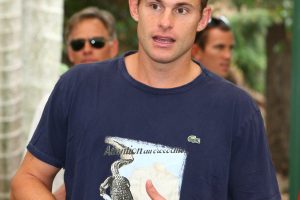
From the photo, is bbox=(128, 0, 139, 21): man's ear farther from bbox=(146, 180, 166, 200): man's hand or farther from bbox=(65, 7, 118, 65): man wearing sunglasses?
bbox=(65, 7, 118, 65): man wearing sunglasses

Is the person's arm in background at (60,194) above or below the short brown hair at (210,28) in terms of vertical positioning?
below

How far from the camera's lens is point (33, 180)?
322cm

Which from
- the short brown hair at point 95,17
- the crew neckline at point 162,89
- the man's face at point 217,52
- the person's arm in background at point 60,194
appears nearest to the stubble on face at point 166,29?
the crew neckline at point 162,89

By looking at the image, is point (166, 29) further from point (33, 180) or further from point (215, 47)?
point (215, 47)

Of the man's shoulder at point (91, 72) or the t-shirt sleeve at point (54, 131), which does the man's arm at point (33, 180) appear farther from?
the man's shoulder at point (91, 72)

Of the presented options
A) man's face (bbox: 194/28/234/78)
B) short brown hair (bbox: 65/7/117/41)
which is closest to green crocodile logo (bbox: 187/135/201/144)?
short brown hair (bbox: 65/7/117/41)

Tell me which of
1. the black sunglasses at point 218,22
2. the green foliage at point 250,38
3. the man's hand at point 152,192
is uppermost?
the black sunglasses at point 218,22

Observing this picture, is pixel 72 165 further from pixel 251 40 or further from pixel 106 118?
pixel 251 40

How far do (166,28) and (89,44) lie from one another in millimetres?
2473

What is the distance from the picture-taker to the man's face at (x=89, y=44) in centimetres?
550

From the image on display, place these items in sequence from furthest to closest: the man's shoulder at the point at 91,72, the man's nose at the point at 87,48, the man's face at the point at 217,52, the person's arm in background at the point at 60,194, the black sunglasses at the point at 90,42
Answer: the man's face at the point at 217,52, the black sunglasses at the point at 90,42, the man's nose at the point at 87,48, the person's arm in background at the point at 60,194, the man's shoulder at the point at 91,72

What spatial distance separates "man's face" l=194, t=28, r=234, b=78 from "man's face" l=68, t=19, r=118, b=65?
1152 mm

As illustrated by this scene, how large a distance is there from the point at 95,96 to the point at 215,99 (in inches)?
17.8

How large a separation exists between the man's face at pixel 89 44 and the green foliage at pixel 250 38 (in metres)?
14.0
